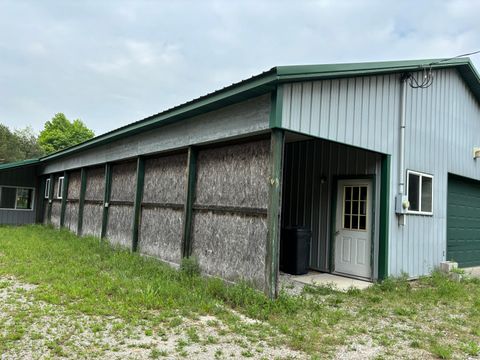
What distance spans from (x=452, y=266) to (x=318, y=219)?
10.5 ft

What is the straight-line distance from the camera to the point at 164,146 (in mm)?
8461

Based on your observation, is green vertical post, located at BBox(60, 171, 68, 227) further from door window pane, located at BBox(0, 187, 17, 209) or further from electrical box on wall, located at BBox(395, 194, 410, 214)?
electrical box on wall, located at BBox(395, 194, 410, 214)

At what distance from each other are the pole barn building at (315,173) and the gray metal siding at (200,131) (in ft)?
0.10

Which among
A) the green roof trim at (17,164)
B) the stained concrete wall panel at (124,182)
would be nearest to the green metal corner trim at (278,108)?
the stained concrete wall panel at (124,182)

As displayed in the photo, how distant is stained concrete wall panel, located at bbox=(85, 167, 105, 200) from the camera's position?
12344 millimetres

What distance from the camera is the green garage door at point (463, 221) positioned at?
9.27 meters

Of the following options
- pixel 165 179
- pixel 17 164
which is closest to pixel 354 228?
pixel 165 179

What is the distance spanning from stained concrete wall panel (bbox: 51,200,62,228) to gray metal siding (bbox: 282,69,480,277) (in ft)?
45.6

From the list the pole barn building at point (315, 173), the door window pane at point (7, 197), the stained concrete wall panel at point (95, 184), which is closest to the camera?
the pole barn building at point (315, 173)

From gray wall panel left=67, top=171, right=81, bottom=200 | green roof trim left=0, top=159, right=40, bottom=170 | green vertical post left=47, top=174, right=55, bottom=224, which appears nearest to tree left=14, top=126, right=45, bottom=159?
green roof trim left=0, top=159, right=40, bottom=170

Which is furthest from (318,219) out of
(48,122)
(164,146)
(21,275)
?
(48,122)

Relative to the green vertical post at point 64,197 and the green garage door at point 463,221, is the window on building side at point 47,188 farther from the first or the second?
the green garage door at point 463,221

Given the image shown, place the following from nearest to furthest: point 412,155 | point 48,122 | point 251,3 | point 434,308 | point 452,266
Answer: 1. point 434,308
2. point 412,155
3. point 452,266
4. point 251,3
5. point 48,122

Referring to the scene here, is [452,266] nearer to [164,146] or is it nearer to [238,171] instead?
[238,171]
